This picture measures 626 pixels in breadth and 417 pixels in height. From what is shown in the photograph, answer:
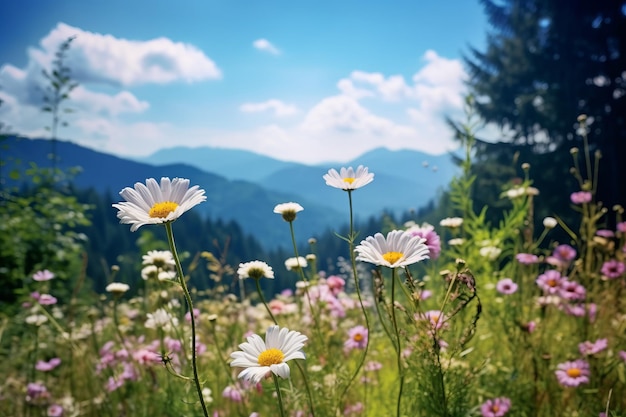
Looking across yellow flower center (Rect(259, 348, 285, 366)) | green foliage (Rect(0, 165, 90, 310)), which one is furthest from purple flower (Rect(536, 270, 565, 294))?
green foliage (Rect(0, 165, 90, 310))

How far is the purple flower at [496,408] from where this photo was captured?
132cm

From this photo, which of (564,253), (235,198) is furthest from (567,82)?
(235,198)

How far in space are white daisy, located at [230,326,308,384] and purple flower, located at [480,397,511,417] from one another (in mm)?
832

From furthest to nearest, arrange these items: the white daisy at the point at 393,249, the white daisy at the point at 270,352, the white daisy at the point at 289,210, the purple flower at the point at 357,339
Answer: the purple flower at the point at 357,339
the white daisy at the point at 289,210
the white daisy at the point at 393,249
the white daisy at the point at 270,352

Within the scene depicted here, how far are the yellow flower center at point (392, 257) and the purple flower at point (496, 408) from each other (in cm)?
77

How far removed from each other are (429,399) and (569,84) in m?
13.0

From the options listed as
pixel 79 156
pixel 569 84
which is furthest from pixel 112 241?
pixel 79 156

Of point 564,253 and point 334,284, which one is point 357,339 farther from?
point 564,253

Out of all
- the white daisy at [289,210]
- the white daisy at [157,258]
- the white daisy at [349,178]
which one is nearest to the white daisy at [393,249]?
the white daisy at [349,178]

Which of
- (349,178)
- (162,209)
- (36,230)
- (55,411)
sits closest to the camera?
(162,209)

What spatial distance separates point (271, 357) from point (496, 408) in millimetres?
894

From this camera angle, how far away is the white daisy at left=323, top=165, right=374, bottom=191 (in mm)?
892

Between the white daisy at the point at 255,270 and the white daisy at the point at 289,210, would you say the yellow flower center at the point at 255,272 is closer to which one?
the white daisy at the point at 255,270

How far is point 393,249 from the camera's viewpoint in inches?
33.0
